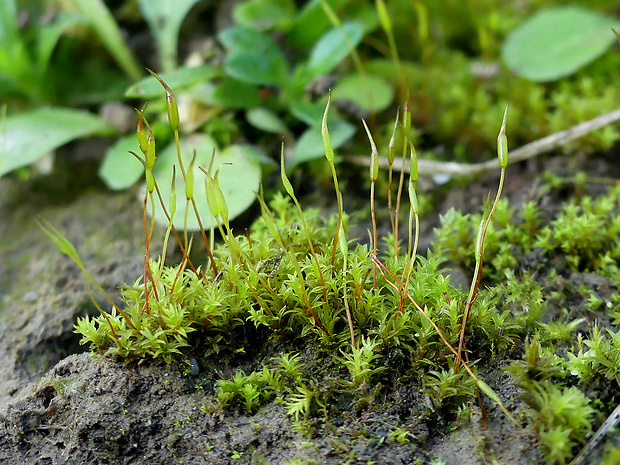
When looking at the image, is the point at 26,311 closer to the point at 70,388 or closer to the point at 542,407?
the point at 70,388

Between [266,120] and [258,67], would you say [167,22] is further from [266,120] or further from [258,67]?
[266,120]

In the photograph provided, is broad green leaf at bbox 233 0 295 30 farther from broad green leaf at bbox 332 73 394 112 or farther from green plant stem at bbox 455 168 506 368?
green plant stem at bbox 455 168 506 368

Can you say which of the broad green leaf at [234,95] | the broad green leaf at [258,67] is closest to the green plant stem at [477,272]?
the broad green leaf at [258,67]

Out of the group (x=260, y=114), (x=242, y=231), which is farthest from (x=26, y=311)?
(x=260, y=114)

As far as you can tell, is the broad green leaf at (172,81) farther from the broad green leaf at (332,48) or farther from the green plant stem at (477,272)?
the green plant stem at (477,272)

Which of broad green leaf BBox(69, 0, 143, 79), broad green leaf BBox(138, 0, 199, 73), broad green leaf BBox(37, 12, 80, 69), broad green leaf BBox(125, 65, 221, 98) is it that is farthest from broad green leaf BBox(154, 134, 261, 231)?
broad green leaf BBox(37, 12, 80, 69)
